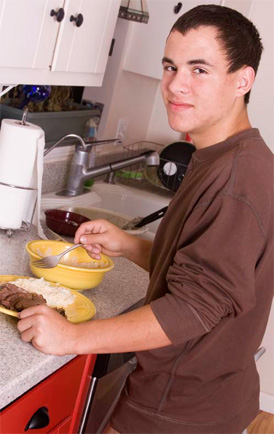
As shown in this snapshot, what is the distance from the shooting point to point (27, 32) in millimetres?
1719

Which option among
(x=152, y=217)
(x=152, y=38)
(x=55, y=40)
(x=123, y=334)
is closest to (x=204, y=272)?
(x=123, y=334)

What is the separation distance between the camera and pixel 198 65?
1316 mm

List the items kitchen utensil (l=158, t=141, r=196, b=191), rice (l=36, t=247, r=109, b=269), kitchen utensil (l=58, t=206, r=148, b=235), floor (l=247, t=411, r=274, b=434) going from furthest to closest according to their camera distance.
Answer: floor (l=247, t=411, r=274, b=434), kitchen utensil (l=158, t=141, r=196, b=191), kitchen utensil (l=58, t=206, r=148, b=235), rice (l=36, t=247, r=109, b=269)

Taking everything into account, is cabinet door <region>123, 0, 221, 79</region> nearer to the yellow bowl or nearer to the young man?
the yellow bowl

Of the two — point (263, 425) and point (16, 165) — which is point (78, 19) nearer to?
point (16, 165)

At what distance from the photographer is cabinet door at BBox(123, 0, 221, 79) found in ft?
9.52

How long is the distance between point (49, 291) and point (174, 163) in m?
1.56

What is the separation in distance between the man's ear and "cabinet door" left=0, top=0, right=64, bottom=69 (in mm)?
596

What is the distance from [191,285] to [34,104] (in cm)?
139

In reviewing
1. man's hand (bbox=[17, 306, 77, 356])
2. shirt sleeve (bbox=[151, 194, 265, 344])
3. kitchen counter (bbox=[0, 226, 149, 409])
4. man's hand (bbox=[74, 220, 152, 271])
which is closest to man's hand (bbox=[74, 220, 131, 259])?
man's hand (bbox=[74, 220, 152, 271])

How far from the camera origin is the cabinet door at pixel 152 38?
9.52ft

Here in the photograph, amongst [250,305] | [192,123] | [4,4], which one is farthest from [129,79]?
[250,305]

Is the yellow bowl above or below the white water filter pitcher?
below

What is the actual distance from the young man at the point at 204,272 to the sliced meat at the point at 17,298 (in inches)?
2.7
